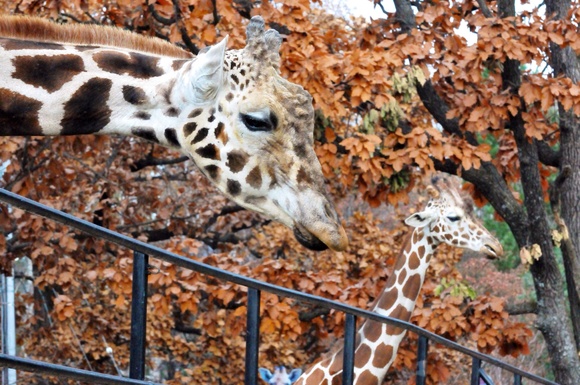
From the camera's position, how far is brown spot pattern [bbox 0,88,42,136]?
11.5 ft

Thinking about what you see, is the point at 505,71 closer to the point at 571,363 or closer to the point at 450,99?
the point at 450,99

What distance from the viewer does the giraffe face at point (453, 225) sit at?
28.7ft

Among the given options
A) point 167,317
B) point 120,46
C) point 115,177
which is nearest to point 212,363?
point 167,317

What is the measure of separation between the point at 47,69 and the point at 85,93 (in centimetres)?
15

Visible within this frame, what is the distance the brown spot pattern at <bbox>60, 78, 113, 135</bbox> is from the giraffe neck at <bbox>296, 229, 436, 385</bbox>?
3892 mm

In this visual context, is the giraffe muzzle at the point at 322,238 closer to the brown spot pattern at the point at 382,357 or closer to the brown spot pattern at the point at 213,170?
the brown spot pattern at the point at 213,170

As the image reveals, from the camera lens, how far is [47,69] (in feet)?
11.8

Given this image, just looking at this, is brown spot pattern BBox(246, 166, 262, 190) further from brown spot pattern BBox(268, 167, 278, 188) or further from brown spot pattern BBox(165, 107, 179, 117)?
brown spot pattern BBox(165, 107, 179, 117)

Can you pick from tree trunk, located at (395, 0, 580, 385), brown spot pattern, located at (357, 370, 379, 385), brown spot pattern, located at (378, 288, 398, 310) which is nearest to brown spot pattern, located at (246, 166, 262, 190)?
brown spot pattern, located at (357, 370, 379, 385)

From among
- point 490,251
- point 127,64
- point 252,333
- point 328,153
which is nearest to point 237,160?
point 127,64

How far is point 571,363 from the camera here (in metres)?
8.84

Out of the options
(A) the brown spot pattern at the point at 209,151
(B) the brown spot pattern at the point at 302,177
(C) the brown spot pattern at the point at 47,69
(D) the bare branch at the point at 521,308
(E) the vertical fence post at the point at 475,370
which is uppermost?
(D) the bare branch at the point at 521,308

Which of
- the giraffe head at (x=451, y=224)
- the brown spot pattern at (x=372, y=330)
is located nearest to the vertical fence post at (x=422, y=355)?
the brown spot pattern at (x=372, y=330)

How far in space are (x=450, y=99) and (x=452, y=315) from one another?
2.02 meters
